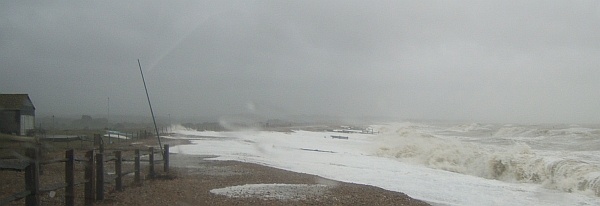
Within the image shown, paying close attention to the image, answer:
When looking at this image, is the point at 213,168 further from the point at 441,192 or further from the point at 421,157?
the point at 421,157

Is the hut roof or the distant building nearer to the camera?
the distant building

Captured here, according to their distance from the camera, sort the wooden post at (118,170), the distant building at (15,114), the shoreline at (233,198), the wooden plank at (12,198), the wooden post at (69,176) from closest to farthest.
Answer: the wooden plank at (12,198)
the wooden post at (69,176)
the shoreline at (233,198)
the wooden post at (118,170)
the distant building at (15,114)

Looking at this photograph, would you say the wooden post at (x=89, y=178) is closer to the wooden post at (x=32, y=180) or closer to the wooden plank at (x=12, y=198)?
the wooden post at (x=32, y=180)

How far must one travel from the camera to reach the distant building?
26719mm

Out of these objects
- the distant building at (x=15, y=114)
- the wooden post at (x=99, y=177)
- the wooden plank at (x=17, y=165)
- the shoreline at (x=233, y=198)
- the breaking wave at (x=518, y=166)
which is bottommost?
the breaking wave at (x=518, y=166)

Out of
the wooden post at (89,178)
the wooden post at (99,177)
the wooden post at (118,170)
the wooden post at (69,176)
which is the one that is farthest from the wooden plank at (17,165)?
the wooden post at (118,170)

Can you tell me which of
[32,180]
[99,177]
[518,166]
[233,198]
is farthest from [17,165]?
[518,166]

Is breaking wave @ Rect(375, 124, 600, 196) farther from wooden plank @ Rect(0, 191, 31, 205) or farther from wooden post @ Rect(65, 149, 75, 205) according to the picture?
wooden plank @ Rect(0, 191, 31, 205)

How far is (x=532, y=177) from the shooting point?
19172 millimetres

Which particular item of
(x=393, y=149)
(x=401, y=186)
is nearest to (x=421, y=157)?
(x=393, y=149)

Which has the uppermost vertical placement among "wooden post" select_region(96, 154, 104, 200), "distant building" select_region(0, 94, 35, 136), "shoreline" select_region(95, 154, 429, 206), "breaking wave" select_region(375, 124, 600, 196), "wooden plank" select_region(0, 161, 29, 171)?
"distant building" select_region(0, 94, 35, 136)

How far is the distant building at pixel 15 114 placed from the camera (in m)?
26.7

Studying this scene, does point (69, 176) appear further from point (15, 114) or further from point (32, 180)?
point (15, 114)

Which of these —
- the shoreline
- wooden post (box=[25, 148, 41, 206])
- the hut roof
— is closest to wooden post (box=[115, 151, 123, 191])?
the shoreline
